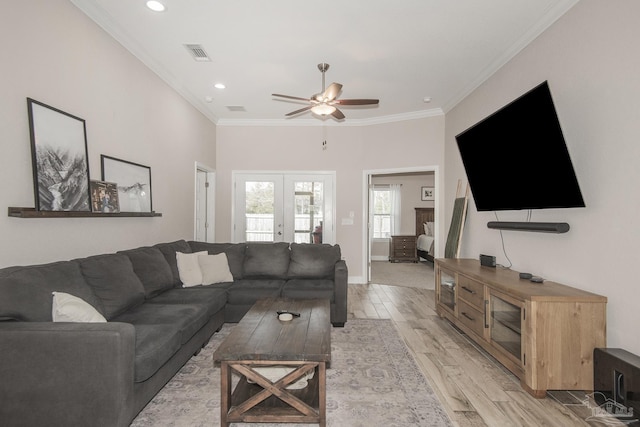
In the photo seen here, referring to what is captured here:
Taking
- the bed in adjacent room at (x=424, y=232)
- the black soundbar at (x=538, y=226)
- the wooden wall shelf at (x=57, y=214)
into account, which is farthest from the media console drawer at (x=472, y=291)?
the bed in adjacent room at (x=424, y=232)

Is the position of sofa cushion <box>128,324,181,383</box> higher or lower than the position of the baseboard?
higher

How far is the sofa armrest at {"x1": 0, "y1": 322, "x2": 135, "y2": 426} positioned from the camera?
5.49 feet

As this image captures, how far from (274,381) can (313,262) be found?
2264 millimetres

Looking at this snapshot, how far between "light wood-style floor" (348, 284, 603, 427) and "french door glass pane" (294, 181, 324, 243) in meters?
2.32

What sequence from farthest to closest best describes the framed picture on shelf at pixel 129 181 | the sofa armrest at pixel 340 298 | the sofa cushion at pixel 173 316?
the sofa armrest at pixel 340 298 < the framed picture on shelf at pixel 129 181 < the sofa cushion at pixel 173 316

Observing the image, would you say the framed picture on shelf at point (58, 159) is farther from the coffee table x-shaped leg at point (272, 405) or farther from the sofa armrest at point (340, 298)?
the sofa armrest at point (340, 298)

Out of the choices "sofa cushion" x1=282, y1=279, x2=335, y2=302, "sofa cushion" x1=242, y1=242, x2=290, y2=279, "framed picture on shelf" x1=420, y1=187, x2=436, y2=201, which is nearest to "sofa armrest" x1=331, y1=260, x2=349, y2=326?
"sofa cushion" x1=282, y1=279, x2=335, y2=302

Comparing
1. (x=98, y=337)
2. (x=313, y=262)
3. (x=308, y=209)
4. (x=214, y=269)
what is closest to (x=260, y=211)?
(x=308, y=209)

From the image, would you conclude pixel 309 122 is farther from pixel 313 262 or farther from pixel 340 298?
pixel 340 298

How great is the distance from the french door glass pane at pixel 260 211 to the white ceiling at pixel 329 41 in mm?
1858

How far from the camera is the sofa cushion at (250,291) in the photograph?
3.71 meters

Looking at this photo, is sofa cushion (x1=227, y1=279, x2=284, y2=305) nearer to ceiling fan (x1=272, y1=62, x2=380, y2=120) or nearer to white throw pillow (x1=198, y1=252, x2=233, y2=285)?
white throw pillow (x1=198, y1=252, x2=233, y2=285)

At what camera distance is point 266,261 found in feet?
14.4

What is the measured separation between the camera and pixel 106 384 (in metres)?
1.71
